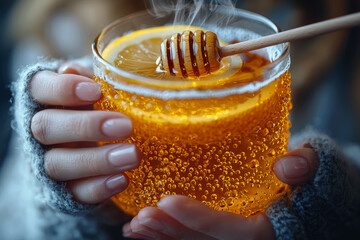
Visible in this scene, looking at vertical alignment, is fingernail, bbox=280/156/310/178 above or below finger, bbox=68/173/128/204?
above

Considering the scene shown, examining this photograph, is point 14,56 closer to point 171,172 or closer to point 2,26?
point 2,26

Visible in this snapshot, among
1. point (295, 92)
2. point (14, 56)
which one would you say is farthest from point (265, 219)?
point (14, 56)

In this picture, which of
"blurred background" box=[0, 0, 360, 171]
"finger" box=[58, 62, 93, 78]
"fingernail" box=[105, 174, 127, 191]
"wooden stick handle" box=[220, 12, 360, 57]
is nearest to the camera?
"wooden stick handle" box=[220, 12, 360, 57]

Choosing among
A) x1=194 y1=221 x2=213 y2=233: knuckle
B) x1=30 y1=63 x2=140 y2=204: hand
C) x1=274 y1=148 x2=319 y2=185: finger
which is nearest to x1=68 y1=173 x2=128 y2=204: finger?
x1=30 y1=63 x2=140 y2=204: hand

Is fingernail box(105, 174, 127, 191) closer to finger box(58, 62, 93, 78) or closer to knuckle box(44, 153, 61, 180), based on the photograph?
knuckle box(44, 153, 61, 180)

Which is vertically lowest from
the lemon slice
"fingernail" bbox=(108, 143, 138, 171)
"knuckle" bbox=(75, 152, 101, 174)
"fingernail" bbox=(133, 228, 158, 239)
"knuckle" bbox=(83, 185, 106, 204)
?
"fingernail" bbox=(133, 228, 158, 239)

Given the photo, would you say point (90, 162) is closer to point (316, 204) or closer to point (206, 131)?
point (206, 131)

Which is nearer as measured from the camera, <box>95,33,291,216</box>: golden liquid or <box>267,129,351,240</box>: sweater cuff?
<box>95,33,291,216</box>: golden liquid
